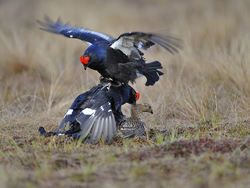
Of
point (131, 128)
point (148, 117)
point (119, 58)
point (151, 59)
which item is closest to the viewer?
point (131, 128)

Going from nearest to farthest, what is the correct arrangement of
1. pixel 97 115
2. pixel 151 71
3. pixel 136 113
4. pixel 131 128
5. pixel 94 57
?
pixel 97 115 < pixel 131 128 < pixel 94 57 < pixel 136 113 < pixel 151 71

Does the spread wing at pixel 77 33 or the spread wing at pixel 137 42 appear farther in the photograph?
the spread wing at pixel 77 33

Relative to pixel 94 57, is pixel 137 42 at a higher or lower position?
higher

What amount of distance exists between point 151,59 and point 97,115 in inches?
135

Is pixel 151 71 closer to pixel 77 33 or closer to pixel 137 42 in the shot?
pixel 137 42

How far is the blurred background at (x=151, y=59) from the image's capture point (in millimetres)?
5199

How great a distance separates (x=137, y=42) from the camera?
436cm

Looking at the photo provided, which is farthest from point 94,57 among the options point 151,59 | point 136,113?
point 151,59

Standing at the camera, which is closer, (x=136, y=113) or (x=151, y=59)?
(x=136, y=113)

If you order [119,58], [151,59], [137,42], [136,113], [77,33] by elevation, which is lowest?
[136,113]

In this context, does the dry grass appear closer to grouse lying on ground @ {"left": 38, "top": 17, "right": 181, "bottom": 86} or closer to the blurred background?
the blurred background

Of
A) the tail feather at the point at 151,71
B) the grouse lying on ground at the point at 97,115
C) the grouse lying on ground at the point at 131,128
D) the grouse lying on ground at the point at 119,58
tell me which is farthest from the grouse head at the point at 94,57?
the grouse lying on ground at the point at 131,128

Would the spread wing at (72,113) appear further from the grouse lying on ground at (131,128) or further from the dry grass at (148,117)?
the grouse lying on ground at (131,128)

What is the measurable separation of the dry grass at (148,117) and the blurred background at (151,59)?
0.8 inches
